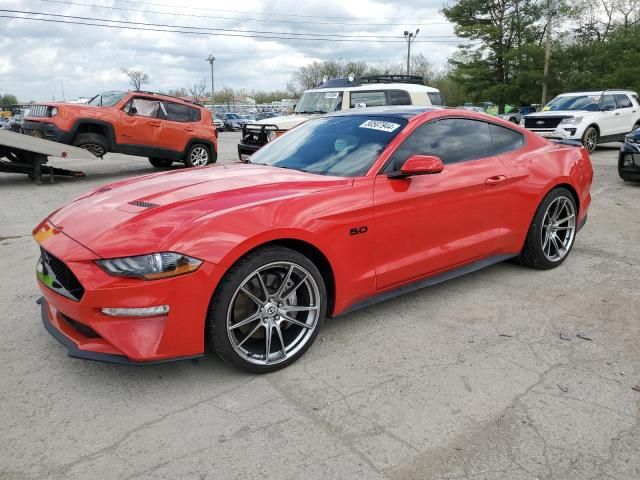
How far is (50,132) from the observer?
11125mm

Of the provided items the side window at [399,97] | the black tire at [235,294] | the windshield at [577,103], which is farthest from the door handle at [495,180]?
the windshield at [577,103]

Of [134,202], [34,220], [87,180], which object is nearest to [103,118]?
[87,180]

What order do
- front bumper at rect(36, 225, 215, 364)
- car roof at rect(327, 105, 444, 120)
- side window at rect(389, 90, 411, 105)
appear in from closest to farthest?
1. front bumper at rect(36, 225, 215, 364)
2. car roof at rect(327, 105, 444, 120)
3. side window at rect(389, 90, 411, 105)

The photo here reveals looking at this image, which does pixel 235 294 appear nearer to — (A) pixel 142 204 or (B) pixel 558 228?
(A) pixel 142 204

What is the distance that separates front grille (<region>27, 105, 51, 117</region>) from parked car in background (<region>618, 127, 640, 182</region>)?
1154cm

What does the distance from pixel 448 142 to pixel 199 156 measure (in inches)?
397

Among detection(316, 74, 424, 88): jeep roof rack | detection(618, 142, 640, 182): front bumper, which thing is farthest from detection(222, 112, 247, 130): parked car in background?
detection(618, 142, 640, 182): front bumper

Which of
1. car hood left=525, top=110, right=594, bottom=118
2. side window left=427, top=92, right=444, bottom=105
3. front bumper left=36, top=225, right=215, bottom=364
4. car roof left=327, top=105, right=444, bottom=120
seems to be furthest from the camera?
car hood left=525, top=110, right=594, bottom=118

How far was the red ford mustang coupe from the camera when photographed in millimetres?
2629

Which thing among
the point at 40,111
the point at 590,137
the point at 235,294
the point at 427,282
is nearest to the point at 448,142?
the point at 427,282

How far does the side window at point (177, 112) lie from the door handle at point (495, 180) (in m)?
9.98

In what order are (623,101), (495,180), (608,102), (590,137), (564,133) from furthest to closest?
(623,101)
(608,102)
(590,137)
(564,133)
(495,180)

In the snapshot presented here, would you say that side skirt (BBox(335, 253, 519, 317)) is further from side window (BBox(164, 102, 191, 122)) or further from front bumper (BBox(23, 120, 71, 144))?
side window (BBox(164, 102, 191, 122))

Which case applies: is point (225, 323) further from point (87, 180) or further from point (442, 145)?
point (87, 180)
